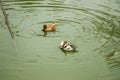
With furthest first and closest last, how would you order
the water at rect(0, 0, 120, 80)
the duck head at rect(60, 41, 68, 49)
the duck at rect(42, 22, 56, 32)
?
the duck at rect(42, 22, 56, 32)
the duck head at rect(60, 41, 68, 49)
the water at rect(0, 0, 120, 80)

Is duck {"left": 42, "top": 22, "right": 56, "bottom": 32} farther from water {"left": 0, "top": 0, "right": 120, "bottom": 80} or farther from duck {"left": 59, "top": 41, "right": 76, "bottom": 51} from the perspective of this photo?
duck {"left": 59, "top": 41, "right": 76, "bottom": 51}

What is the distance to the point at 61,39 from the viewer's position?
873 centimetres

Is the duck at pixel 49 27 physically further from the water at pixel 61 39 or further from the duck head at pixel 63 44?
the duck head at pixel 63 44

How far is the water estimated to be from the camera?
7441mm

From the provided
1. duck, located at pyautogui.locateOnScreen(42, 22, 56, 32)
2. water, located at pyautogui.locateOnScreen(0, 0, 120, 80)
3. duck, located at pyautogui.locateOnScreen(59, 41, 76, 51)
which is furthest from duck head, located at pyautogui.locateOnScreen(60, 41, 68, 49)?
duck, located at pyautogui.locateOnScreen(42, 22, 56, 32)

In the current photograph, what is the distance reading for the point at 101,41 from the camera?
862cm

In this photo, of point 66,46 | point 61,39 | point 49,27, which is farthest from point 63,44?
point 49,27

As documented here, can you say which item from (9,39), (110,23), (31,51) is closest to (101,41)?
(110,23)

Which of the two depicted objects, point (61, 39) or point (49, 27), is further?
point (49, 27)

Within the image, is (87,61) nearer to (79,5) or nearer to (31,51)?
(31,51)

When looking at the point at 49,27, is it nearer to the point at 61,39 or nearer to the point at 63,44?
the point at 61,39

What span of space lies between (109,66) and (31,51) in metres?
2.12

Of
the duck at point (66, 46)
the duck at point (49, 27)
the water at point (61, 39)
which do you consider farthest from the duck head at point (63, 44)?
the duck at point (49, 27)

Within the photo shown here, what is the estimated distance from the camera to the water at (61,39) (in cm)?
744
